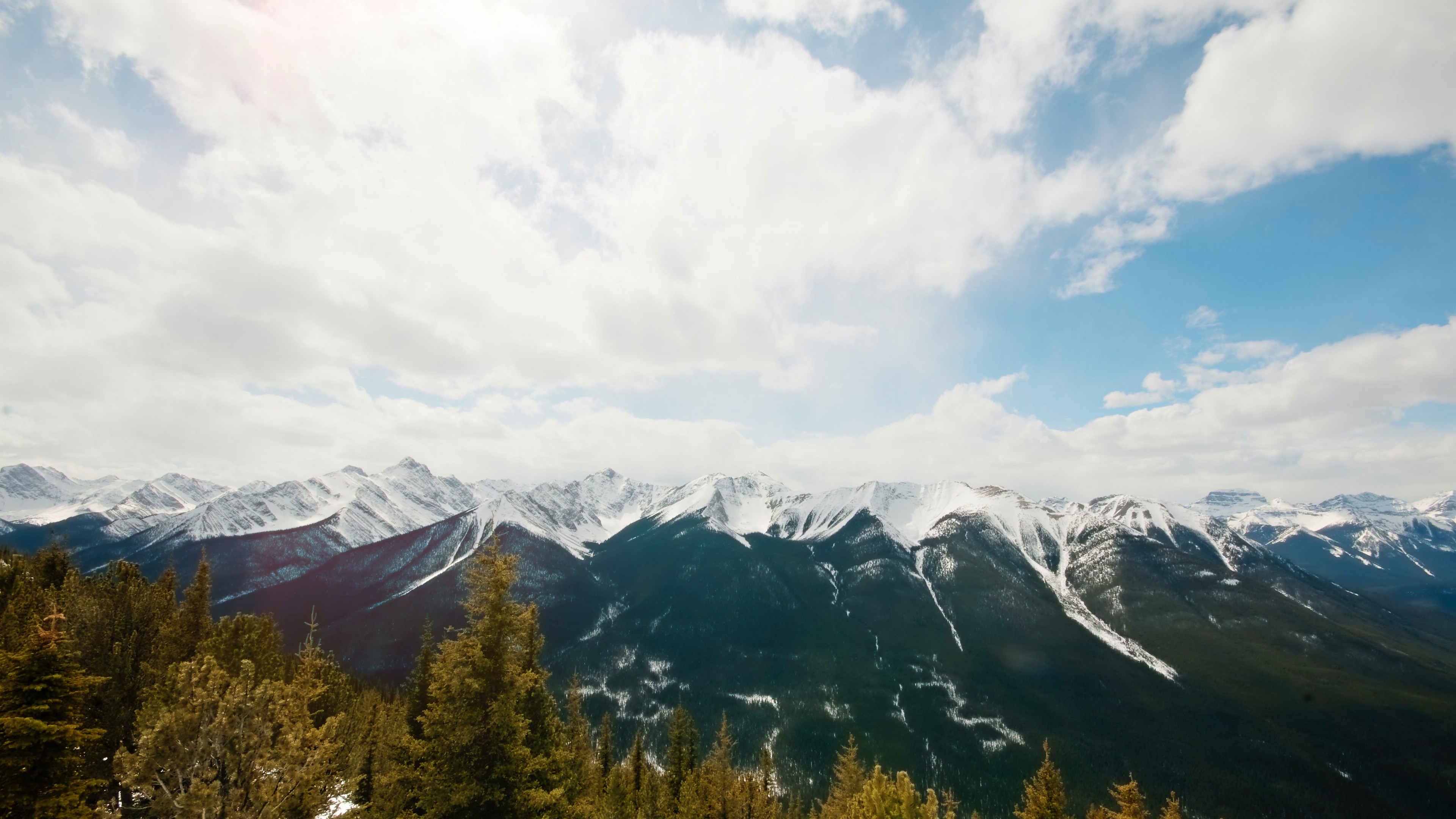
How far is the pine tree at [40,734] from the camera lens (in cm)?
1709

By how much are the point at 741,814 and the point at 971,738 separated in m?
180

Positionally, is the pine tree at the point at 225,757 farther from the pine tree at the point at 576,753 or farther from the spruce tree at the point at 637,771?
the spruce tree at the point at 637,771

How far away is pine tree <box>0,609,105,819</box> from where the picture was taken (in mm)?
17094

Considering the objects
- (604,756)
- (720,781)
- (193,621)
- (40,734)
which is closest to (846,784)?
(720,781)

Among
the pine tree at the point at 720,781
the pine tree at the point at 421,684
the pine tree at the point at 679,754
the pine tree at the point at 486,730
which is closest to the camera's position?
the pine tree at the point at 486,730

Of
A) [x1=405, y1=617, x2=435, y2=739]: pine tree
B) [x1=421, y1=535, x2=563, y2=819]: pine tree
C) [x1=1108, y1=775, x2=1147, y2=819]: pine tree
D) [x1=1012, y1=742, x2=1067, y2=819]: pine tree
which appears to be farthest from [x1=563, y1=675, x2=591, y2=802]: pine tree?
[x1=1108, y1=775, x2=1147, y2=819]: pine tree

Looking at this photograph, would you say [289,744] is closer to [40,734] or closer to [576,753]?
[40,734]

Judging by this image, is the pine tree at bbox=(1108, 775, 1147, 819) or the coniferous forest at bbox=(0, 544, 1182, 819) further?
the pine tree at bbox=(1108, 775, 1147, 819)

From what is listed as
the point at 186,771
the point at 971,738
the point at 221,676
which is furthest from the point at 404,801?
the point at 971,738

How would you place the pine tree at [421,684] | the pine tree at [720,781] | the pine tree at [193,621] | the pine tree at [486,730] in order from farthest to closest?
the pine tree at [421,684], the pine tree at [720,781], the pine tree at [193,621], the pine tree at [486,730]

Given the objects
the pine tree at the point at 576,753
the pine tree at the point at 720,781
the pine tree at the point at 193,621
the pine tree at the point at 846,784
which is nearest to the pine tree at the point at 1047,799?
the pine tree at the point at 846,784

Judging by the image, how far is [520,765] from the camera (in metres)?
17.2

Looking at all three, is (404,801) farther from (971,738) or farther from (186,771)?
(971,738)

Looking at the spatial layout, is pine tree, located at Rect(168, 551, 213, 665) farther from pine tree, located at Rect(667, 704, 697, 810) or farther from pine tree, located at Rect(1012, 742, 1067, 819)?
pine tree, located at Rect(1012, 742, 1067, 819)
